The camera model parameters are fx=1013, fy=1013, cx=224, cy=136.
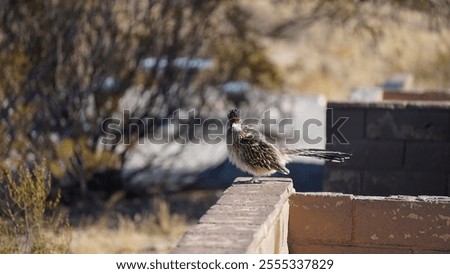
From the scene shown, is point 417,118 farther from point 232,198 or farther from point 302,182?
point 232,198

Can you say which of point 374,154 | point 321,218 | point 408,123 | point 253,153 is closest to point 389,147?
point 374,154

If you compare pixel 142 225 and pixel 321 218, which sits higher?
pixel 321 218

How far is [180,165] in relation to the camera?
43.8 feet

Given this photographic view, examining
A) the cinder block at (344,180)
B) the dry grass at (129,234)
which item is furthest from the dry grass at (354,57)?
the cinder block at (344,180)

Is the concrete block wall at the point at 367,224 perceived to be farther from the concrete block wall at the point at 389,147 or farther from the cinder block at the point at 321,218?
the concrete block wall at the point at 389,147

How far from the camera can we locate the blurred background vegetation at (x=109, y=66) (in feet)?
35.1

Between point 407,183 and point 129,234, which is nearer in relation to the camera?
point 407,183

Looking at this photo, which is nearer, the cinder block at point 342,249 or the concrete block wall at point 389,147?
the cinder block at point 342,249

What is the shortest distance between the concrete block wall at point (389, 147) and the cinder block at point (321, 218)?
115 inches

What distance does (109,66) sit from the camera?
1186cm

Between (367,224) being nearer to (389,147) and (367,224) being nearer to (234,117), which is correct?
(234,117)
